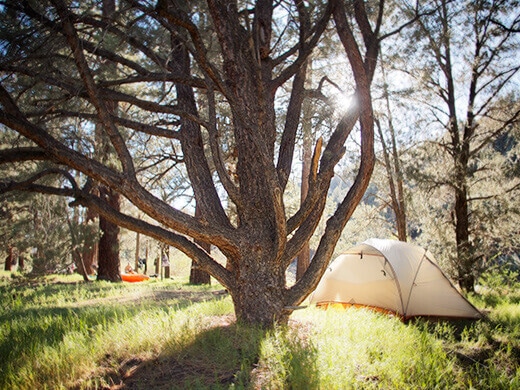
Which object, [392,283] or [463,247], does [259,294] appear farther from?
[463,247]

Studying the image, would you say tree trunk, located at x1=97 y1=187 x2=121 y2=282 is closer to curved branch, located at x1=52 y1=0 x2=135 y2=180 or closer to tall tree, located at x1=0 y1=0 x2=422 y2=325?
tall tree, located at x1=0 y1=0 x2=422 y2=325

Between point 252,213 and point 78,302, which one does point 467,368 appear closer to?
point 252,213

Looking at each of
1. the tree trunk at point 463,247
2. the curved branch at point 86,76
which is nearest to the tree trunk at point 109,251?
the curved branch at point 86,76

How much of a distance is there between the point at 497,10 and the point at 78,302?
34.5ft

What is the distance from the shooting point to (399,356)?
3.72 meters

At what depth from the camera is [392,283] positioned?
7297 mm

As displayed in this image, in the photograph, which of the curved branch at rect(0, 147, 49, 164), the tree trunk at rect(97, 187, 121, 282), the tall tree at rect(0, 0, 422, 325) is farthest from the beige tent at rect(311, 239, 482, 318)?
the tree trunk at rect(97, 187, 121, 282)

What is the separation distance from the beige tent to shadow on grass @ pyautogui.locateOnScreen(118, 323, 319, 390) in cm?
385

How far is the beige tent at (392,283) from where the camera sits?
23.2 feet

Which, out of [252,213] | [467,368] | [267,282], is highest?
[252,213]

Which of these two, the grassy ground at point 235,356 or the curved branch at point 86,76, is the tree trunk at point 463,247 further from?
the curved branch at point 86,76

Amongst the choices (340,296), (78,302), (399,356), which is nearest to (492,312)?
(340,296)

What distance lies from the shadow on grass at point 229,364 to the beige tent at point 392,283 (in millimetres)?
3846

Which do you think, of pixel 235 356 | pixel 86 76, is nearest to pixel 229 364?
pixel 235 356
